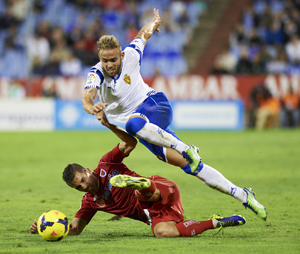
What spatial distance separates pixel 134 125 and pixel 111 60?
2.92ft

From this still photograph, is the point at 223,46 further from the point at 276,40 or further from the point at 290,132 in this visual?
the point at 290,132

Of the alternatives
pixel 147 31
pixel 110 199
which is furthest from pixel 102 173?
pixel 147 31

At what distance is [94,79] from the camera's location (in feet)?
18.3

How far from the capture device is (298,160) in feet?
40.0

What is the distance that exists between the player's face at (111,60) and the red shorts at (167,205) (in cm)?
138

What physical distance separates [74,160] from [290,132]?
31.9 ft

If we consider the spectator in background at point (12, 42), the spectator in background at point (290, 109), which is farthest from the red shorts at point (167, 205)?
the spectator in background at point (12, 42)

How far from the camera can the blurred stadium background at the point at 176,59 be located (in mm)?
19703

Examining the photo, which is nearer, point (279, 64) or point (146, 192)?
point (146, 192)

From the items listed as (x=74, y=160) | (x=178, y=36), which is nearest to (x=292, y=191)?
(x=74, y=160)

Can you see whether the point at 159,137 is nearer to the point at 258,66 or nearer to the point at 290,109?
the point at 290,109

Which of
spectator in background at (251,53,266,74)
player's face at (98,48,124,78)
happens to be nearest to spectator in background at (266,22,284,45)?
spectator in background at (251,53,266,74)

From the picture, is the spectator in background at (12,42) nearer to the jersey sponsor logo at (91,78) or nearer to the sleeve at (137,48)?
the sleeve at (137,48)

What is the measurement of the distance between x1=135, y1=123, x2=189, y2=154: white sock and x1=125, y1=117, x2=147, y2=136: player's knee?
0.03 meters
